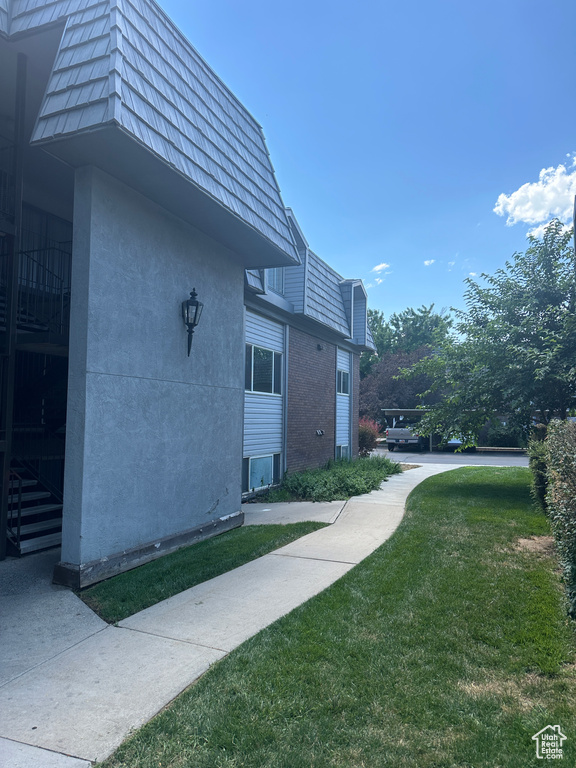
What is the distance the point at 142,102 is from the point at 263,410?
730 cm

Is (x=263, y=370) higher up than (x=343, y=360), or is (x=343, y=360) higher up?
(x=343, y=360)

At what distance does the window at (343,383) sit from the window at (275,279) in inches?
191

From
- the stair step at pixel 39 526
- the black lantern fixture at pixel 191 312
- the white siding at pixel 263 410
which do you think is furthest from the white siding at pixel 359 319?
the stair step at pixel 39 526

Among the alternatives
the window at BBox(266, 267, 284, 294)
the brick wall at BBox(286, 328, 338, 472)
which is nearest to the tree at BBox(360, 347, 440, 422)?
the brick wall at BBox(286, 328, 338, 472)

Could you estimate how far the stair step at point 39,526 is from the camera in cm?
656

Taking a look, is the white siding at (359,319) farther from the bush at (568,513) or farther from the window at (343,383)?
the bush at (568,513)

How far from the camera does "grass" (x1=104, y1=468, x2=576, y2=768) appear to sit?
2693 millimetres

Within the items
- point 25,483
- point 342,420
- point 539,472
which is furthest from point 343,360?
point 25,483

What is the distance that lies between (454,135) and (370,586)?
14.9 m

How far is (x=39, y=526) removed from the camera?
676cm

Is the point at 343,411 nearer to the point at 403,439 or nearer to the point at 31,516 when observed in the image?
the point at 31,516

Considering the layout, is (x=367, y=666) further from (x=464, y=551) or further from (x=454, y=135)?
(x=454, y=135)

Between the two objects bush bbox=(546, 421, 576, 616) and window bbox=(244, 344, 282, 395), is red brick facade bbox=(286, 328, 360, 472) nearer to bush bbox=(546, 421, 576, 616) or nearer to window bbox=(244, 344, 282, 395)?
window bbox=(244, 344, 282, 395)

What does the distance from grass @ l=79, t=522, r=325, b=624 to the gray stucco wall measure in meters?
0.34
